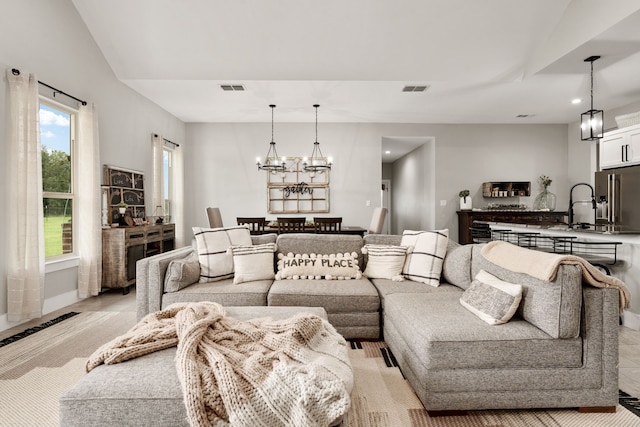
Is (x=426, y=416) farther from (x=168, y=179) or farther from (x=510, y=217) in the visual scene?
(x=168, y=179)

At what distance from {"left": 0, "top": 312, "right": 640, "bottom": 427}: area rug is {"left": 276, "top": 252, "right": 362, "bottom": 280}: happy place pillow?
0.62 metres

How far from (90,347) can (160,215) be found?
3564 mm

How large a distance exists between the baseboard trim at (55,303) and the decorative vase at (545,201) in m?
7.76

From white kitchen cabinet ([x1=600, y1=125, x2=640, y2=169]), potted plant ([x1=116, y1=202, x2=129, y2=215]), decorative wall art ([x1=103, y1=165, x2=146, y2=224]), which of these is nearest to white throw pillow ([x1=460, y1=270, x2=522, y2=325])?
white kitchen cabinet ([x1=600, y1=125, x2=640, y2=169])

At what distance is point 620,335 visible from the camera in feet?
9.53

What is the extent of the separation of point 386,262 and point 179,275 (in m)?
1.70

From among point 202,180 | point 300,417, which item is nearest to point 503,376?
point 300,417

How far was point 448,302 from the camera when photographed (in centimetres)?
230

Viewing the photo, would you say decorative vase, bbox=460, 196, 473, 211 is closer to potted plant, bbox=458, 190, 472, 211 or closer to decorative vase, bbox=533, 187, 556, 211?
potted plant, bbox=458, 190, 472, 211

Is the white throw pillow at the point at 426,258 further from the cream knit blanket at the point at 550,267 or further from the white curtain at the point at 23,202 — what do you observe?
the white curtain at the point at 23,202

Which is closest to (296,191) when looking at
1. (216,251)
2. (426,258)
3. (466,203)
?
(466,203)

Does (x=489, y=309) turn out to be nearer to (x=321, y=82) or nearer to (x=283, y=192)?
(x=321, y=82)

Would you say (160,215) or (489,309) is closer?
(489,309)

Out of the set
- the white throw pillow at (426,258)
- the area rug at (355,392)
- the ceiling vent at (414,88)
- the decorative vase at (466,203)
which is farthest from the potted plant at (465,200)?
the area rug at (355,392)
